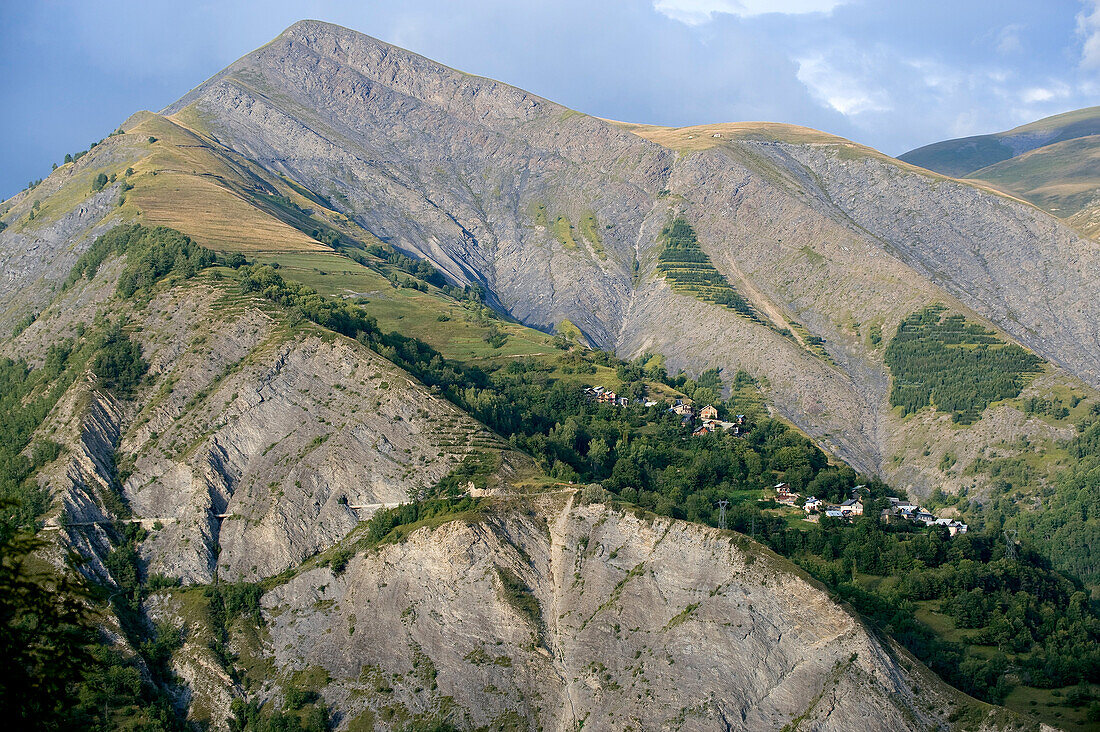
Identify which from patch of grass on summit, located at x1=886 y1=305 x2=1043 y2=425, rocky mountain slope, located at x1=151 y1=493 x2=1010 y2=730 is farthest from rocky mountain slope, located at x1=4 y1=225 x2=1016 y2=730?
patch of grass on summit, located at x1=886 y1=305 x2=1043 y2=425

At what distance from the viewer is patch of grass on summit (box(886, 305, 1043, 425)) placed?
17938 cm

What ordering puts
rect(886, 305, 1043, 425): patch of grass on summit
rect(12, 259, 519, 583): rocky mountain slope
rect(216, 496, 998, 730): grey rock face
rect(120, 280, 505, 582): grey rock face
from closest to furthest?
rect(216, 496, 998, 730): grey rock face < rect(12, 259, 519, 583): rocky mountain slope < rect(120, 280, 505, 582): grey rock face < rect(886, 305, 1043, 425): patch of grass on summit

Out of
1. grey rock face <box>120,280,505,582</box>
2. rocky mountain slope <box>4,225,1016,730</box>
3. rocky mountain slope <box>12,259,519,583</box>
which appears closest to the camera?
rocky mountain slope <box>4,225,1016,730</box>

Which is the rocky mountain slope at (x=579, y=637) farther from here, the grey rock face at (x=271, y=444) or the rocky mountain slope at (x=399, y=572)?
the grey rock face at (x=271, y=444)

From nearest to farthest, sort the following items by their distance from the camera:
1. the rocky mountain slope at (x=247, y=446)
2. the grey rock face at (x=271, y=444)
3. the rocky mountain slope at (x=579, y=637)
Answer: the rocky mountain slope at (x=579, y=637), the rocky mountain slope at (x=247, y=446), the grey rock face at (x=271, y=444)

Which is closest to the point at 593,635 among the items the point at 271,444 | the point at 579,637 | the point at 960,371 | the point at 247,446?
the point at 579,637

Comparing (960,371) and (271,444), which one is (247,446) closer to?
(271,444)

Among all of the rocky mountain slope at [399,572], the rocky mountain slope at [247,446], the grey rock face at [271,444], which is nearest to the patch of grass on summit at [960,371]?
the rocky mountain slope at [247,446]

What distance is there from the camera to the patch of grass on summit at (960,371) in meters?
179

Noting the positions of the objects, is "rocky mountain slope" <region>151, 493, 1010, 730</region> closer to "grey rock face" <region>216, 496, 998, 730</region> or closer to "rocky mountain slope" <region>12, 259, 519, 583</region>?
"grey rock face" <region>216, 496, 998, 730</region>

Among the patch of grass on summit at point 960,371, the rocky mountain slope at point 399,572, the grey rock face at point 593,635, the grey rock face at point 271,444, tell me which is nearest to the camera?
the grey rock face at point 593,635

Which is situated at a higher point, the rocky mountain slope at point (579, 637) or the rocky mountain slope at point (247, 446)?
the rocky mountain slope at point (247, 446)

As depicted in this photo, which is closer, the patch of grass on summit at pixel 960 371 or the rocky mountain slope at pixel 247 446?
the rocky mountain slope at pixel 247 446

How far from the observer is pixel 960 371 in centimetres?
18750
